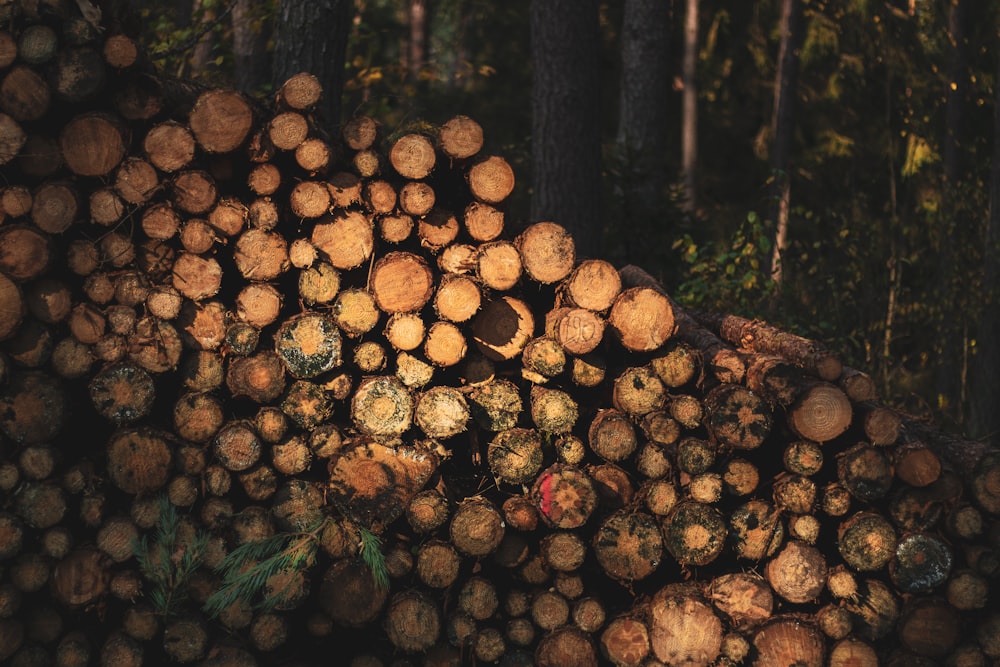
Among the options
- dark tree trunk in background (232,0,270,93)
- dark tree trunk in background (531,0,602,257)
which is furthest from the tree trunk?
dark tree trunk in background (232,0,270,93)

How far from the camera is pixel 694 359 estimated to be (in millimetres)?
3971

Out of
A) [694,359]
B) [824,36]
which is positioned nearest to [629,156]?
[694,359]

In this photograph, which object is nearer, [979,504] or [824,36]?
[979,504]

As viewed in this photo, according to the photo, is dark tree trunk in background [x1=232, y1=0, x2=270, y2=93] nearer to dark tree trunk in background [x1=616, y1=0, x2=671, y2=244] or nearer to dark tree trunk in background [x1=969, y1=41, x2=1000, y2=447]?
dark tree trunk in background [x1=616, y1=0, x2=671, y2=244]

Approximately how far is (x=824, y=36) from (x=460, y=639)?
15558 millimetres

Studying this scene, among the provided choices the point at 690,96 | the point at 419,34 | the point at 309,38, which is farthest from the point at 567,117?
the point at 419,34

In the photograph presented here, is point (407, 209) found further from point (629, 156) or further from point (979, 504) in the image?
point (629, 156)

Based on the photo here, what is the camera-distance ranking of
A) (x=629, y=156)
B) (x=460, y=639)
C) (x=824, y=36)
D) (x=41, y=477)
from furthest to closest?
1. (x=824, y=36)
2. (x=629, y=156)
3. (x=460, y=639)
4. (x=41, y=477)

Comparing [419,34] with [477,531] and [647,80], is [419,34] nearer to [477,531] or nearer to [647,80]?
[647,80]

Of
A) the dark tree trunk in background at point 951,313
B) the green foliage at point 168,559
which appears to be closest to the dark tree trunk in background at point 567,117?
the dark tree trunk in background at point 951,313

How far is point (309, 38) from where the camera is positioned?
20.3 feet

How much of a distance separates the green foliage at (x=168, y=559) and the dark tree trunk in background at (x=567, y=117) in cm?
462

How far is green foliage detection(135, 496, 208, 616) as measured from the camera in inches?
141

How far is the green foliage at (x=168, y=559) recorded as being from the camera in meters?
3.58
